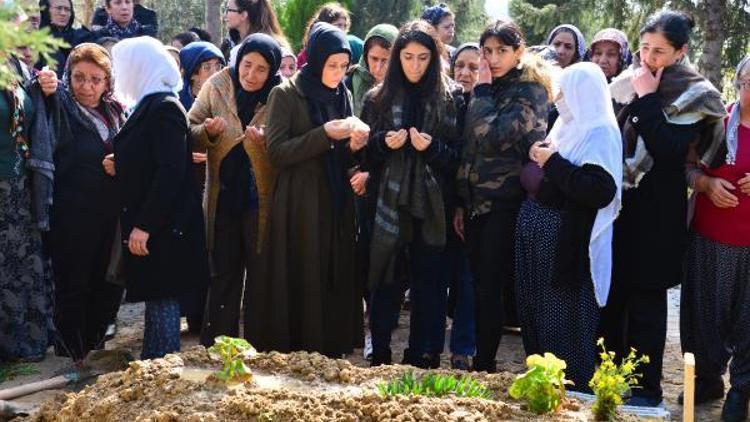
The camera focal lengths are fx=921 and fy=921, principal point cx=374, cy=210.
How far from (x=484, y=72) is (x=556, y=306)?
1.45 metres

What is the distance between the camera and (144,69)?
5188 millimetres

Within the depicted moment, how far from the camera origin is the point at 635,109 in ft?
16.6

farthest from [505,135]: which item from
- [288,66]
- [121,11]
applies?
[121,11]

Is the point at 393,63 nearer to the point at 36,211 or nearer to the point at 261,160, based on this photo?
the point at 261,160

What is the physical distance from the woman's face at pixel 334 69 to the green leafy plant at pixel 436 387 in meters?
2.15

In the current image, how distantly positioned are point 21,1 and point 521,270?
3.29 m

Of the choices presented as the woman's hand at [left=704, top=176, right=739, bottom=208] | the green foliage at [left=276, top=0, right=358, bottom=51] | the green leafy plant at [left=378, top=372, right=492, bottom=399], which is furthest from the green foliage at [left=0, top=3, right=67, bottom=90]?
the green foliage at [left=276, top=0, right=358, bottom=51]

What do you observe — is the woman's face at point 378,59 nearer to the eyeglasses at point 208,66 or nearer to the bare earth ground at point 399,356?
the eyeglasses at point 208,66

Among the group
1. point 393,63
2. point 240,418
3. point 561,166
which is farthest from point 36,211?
point 561,166

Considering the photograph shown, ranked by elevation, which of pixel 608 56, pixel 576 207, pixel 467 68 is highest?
pixel 608 56

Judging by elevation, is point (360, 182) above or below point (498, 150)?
below

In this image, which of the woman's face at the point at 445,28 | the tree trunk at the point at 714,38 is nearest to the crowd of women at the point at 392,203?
the woman's face at the point at 445,28

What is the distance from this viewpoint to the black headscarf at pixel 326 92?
5.42 meters

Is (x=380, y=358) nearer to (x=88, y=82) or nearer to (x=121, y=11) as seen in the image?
(x=88, y=82)
